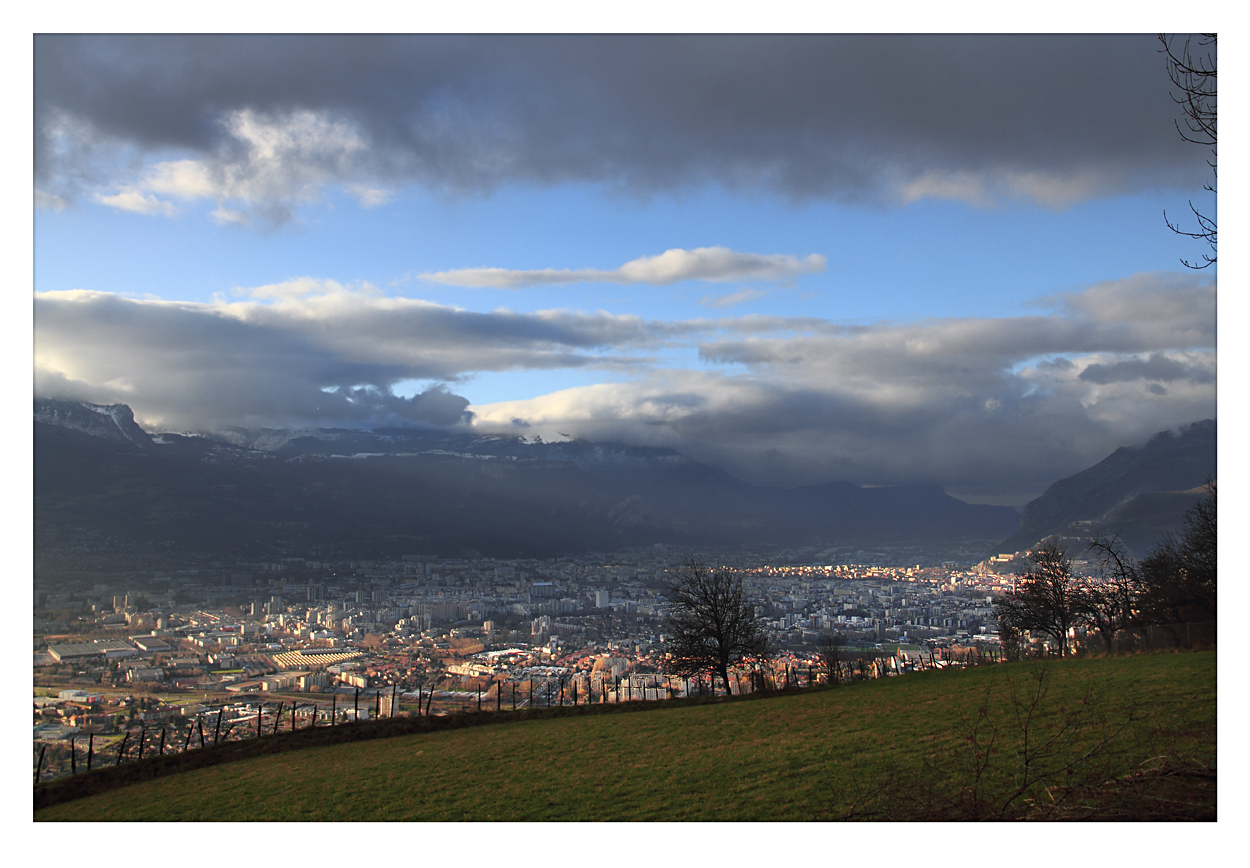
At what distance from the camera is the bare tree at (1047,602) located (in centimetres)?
3619

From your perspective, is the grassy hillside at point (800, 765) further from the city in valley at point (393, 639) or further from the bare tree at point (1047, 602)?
the bare tree at point (1047, 602)

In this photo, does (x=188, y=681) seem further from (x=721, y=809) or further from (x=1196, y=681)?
(x=1196, y=681)

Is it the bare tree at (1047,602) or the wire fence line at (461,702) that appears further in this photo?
the bare tree at (1047,602)

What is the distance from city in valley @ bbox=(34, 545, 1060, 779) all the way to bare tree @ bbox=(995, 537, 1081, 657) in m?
4.89

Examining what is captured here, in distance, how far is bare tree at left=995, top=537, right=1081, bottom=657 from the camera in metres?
36.2

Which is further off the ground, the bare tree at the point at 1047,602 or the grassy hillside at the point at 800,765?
the grassy hillside at the point at 800,765

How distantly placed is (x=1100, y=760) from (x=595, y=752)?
→ 911 cm

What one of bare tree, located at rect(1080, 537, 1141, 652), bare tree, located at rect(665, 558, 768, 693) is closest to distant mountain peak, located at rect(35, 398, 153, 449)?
bare tree, located at rect(665, 558, 768, 693)

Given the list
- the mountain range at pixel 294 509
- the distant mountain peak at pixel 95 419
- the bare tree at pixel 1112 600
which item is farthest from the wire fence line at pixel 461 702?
the distant mountain peak at pixel 95 419

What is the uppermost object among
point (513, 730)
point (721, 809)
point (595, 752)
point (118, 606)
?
point (721, 809)

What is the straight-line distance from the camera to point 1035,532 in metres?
139

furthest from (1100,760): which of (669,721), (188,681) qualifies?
(188,681)

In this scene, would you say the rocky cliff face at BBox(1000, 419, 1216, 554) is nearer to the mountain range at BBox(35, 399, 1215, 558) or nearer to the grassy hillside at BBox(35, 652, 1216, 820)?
the mountain range at BBox(35, 399, 1215, 558)

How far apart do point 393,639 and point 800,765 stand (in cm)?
6573
